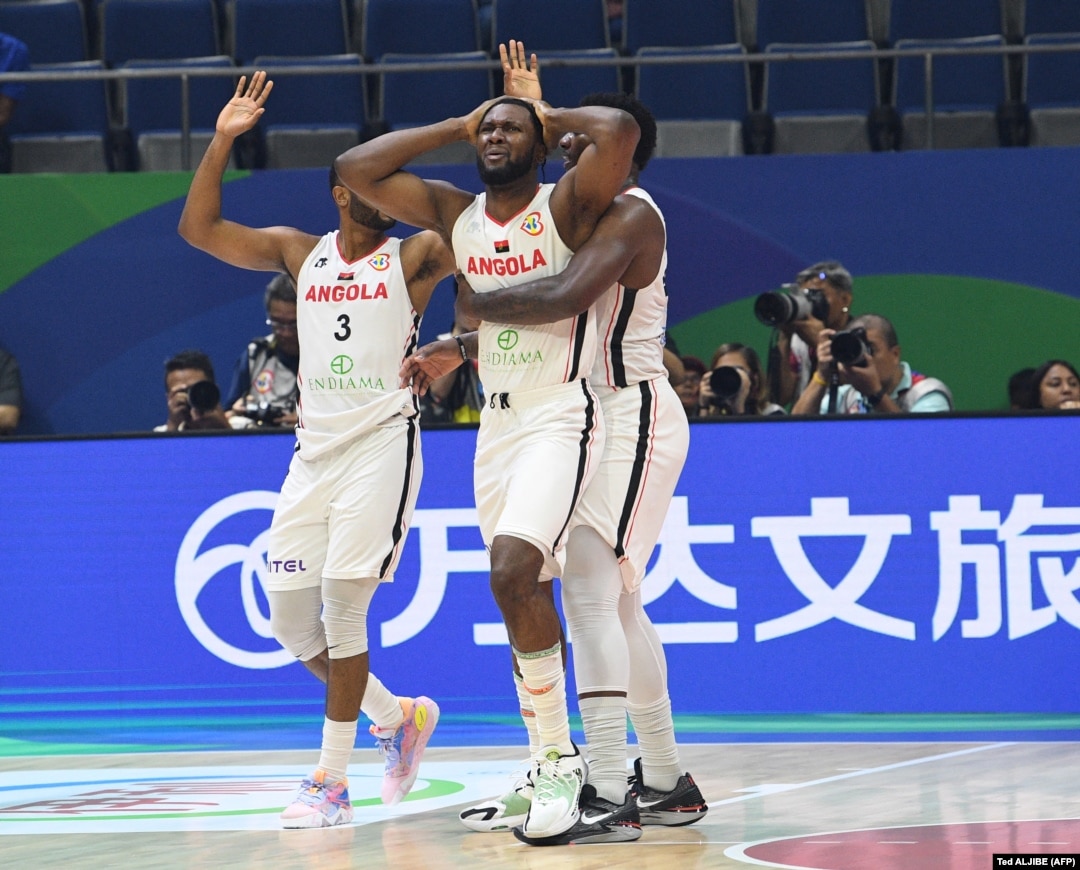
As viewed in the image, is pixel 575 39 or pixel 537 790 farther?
pixel 575 39

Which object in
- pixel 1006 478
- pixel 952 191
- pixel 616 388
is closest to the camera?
pixel 616 388

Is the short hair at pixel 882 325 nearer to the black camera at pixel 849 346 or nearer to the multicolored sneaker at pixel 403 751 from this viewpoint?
the black camera at pixel 849 346

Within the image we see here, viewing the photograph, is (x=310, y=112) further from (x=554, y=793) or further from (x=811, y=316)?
(x=554, y=793)

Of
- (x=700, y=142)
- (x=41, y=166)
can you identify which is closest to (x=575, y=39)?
(x=700, y=142)

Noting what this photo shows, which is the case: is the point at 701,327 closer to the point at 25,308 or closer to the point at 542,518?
the point at 25,308

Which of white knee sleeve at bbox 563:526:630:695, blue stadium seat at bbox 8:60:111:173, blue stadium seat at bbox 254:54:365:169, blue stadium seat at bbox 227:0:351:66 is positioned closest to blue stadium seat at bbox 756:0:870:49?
blue stadium seat at bbox 254:54:365:169

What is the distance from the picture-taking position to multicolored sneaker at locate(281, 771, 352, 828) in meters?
5.08

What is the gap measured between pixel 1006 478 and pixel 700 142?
4.07 m

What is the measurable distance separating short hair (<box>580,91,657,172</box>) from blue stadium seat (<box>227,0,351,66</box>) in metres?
6.11

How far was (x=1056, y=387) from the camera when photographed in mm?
8070

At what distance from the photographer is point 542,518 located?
4.77m

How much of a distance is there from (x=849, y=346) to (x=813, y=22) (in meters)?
4.25

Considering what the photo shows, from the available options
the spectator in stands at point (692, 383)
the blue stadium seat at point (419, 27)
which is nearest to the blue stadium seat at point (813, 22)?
the blue stadium seat at point (419, 27)

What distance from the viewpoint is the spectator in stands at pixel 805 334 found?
802 centimetres
